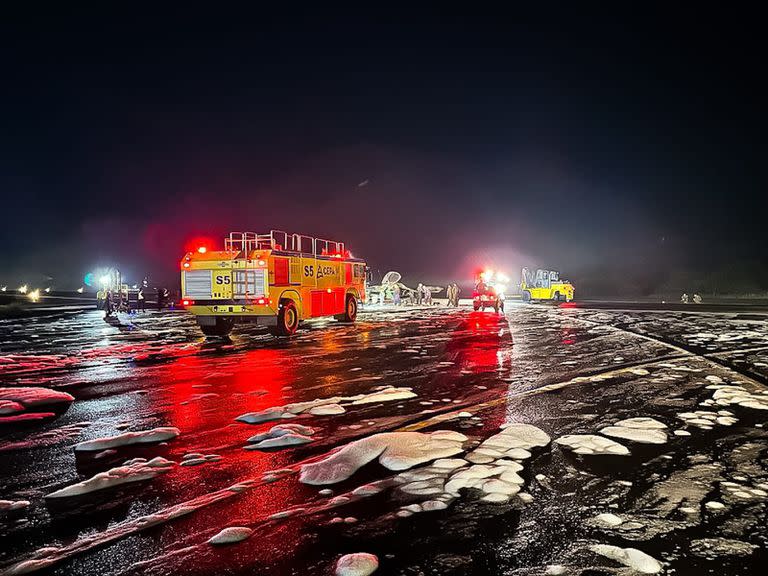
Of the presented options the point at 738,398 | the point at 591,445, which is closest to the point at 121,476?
the point at 591,445

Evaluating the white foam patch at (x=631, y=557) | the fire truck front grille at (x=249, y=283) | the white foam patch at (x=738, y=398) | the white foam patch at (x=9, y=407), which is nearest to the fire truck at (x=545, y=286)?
the fire truck front grille at (x=249, y=283)

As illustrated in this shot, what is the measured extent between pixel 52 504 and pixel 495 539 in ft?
10.2

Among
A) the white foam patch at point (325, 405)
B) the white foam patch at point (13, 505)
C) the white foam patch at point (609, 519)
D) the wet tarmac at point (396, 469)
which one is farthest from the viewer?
the white foam patch at point (325, 405)

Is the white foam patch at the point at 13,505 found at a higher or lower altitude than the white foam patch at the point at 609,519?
higher

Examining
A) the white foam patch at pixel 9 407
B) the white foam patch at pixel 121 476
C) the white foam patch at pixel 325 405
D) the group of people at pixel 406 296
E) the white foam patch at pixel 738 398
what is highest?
the group of people at pixel 406 296

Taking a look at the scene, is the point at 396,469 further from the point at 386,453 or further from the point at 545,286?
the point at 545,286

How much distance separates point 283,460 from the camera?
4.55 meters

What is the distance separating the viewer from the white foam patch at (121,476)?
3945mm

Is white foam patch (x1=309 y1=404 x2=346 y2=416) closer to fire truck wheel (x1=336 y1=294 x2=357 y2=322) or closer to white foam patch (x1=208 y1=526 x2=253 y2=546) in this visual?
white foam patch (x1=208 y1=526 x2=253 y2=546)

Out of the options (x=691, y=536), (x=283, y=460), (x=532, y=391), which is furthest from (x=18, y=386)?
(x=691, y=536)

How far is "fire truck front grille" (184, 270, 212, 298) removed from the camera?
49.2 ft

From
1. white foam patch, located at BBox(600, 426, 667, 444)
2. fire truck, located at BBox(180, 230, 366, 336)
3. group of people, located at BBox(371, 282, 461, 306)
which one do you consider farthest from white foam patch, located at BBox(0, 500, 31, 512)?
group of people, located at BBox(371, 282, 461, 306)

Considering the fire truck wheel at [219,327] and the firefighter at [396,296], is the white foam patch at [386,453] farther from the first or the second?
the firefighter at [396,296]

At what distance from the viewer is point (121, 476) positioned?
4.22m
